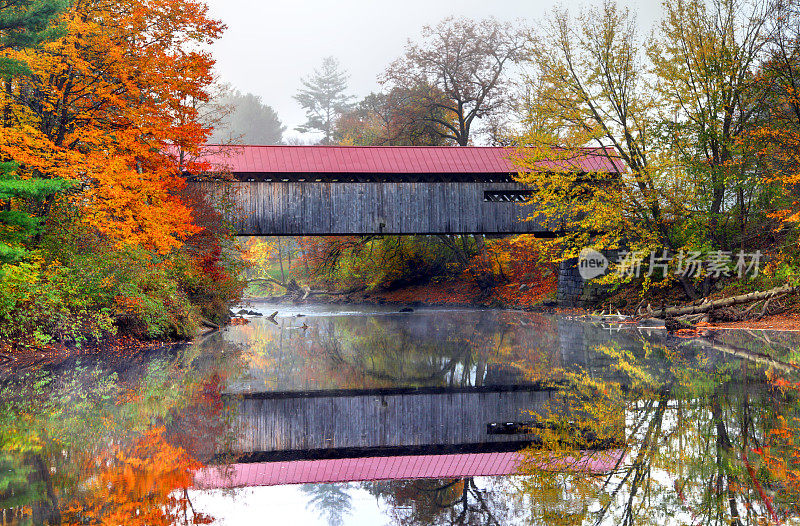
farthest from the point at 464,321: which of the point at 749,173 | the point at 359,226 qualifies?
the point at 749,173

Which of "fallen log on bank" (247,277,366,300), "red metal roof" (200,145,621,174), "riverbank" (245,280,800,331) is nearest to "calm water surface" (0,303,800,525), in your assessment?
"red metal roof" (200,145,621,174)

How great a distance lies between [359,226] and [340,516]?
19.8 meters

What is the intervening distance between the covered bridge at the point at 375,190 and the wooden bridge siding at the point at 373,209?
31mm

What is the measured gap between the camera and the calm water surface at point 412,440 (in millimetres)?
3969

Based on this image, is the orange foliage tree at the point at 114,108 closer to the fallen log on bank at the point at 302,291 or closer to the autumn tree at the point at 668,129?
the autumn tree at the point at 668,129

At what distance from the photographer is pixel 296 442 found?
5891mm

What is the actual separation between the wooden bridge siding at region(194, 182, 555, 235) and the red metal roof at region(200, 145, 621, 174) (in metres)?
0.57

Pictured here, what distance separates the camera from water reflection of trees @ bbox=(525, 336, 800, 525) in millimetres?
3816

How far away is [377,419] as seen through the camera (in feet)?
22.3

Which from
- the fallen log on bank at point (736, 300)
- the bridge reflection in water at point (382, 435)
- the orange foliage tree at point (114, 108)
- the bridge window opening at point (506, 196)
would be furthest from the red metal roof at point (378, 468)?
the bridge window opening at point (506, 196)

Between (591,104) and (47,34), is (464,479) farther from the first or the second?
(591,104)

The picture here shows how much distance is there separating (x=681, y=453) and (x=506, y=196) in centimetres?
2021

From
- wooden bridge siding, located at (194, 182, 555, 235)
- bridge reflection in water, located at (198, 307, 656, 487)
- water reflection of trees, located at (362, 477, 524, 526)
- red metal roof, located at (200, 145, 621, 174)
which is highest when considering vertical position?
red metal roof, located at (200, 145, 621, 174)

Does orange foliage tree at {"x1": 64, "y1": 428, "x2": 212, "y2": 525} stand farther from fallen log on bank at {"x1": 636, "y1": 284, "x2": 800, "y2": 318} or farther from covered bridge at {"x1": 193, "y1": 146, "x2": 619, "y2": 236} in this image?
covered bridge at {"x1": 193, "y1": 146, "x2": 619, "y2": 236}
